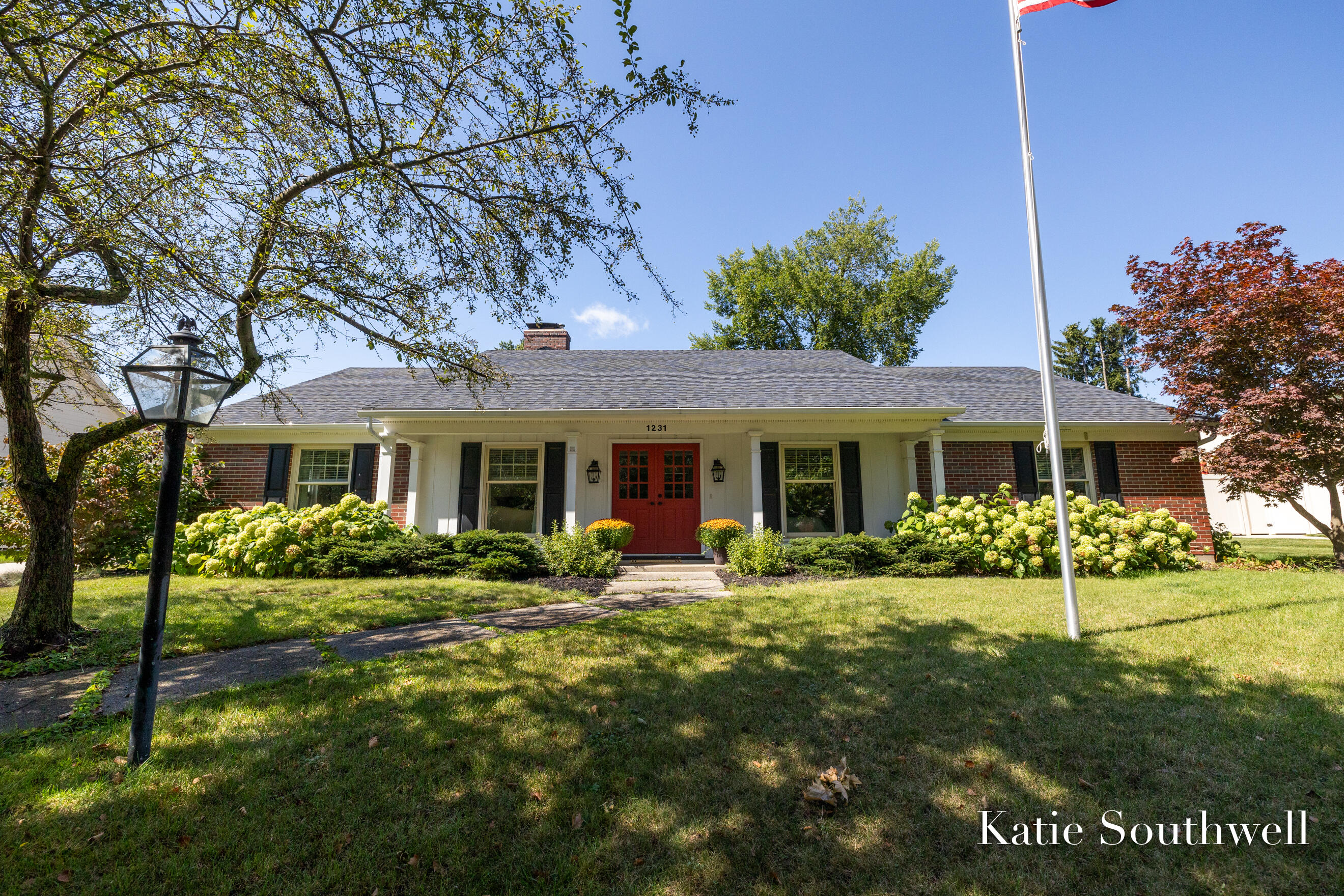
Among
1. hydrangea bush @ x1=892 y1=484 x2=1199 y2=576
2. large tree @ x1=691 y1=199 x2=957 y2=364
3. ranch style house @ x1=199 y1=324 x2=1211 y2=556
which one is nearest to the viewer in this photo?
hydrangea bush @ x1=892 y1=484 x2=1199 y2=576

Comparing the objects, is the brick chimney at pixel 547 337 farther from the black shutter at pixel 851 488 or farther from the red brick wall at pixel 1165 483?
the red brick wall at pixel 1165 483

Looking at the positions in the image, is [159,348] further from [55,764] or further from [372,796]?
[372,796]

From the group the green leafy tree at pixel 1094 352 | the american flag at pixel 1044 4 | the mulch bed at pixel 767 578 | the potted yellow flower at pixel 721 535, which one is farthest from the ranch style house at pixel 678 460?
the green leafy tree at pixel 1094 352

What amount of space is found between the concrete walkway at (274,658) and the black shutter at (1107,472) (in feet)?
27.9

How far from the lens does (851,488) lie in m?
9.92

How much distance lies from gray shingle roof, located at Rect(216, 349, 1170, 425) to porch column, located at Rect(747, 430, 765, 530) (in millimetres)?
616

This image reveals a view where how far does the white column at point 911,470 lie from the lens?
33.0 feet

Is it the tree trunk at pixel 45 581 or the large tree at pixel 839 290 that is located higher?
the large tree at pixel 839 290

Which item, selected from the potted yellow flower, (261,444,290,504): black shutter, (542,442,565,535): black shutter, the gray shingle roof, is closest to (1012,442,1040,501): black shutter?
the gray shingle roof

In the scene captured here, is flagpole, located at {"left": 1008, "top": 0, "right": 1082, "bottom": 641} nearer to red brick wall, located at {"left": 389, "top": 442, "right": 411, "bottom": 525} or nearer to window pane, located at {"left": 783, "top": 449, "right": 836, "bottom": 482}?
window pane, located at {"left": 783, "top": 449, "right": 836, "bottom": 482}

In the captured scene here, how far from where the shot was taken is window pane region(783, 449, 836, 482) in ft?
34.1

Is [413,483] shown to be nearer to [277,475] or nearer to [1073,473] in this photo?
[277,475]

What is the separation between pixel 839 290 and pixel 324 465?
2121 centimetres

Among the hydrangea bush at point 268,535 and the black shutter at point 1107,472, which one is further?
the black shutter at point 1107,472
